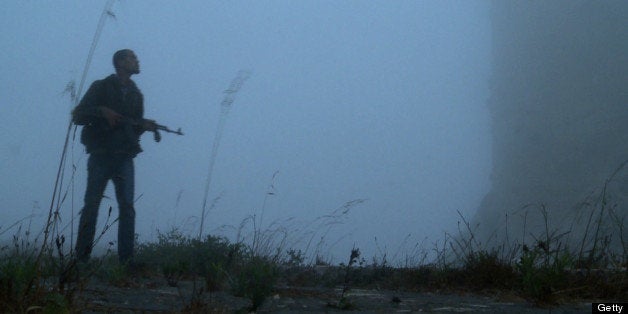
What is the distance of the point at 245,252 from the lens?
5.37 m

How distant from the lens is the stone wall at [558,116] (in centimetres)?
1762

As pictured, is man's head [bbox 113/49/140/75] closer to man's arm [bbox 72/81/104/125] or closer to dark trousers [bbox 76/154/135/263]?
man's arm [bbox 72/81/104/125]

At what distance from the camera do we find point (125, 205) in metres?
4.91

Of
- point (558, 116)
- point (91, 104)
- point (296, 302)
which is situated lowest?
point (296, 302)

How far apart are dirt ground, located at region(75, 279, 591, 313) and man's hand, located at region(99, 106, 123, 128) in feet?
4.83

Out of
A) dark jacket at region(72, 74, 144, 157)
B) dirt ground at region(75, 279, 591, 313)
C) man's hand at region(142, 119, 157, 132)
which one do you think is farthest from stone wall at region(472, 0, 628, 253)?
dirt ground at region(75, 279, 591, 313)

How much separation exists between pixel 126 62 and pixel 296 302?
113 inches

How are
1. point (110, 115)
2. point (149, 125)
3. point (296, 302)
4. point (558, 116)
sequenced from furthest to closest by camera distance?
point (558, 116), point (149, 125), point (110, 115), point (296, 302)

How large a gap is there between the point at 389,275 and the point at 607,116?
15.4 metres

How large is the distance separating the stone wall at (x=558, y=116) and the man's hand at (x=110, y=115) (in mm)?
12020

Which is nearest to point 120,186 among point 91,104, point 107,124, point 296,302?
point 107,124

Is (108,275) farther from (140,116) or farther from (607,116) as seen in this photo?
(607,116)

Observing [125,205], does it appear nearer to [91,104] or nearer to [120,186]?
[120,186]

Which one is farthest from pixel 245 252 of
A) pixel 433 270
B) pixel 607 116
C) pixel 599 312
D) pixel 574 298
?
pixel 607 116
